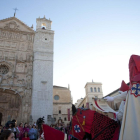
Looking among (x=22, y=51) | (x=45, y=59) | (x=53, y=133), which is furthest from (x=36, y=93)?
(x=53, y=133)

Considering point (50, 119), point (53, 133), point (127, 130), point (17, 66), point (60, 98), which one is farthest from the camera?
point (60, 98)

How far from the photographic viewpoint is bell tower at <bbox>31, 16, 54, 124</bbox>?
16594 millimetres

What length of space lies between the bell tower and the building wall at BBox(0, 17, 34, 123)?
0.68 m

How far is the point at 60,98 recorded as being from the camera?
29688 mm

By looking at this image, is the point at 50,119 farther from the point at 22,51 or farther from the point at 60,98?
the point at 60,98

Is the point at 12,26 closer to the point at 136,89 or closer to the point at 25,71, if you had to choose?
the point at 25,71

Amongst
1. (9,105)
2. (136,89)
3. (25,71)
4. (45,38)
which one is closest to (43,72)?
(25,71)

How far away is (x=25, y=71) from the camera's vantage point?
18.3 metres

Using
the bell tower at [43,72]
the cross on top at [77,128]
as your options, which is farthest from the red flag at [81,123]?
the bell tower at [43,72]

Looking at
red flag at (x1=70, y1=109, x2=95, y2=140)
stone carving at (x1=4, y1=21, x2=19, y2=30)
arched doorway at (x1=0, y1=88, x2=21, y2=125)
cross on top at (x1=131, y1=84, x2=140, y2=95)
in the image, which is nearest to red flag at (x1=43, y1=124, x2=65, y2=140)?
red flag at (x1=70, y1=109, x2=95, y2=140)

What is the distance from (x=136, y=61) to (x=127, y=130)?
1483 millimetres

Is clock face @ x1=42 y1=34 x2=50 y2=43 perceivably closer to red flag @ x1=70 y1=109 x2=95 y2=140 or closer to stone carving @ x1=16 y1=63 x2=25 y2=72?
stone carving @ x1=16 y1=63 x2=25 y2=72

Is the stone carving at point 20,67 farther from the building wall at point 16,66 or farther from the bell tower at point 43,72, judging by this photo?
the bell tower at point 43,72

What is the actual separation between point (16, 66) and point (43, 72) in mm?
3531
